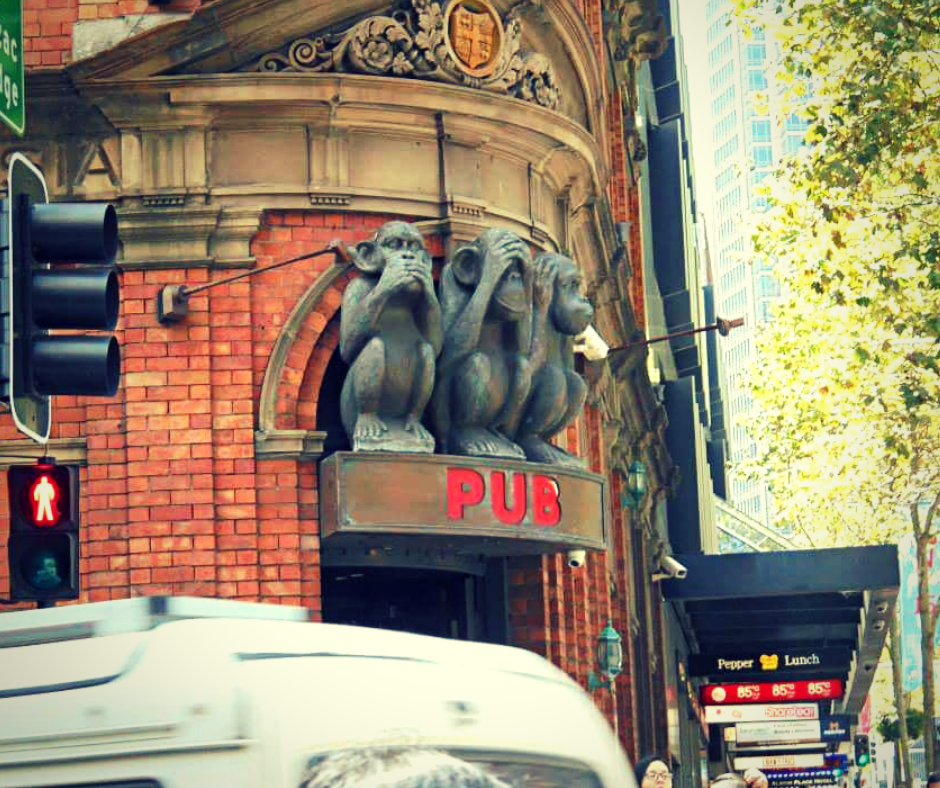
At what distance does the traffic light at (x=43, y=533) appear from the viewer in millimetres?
10062

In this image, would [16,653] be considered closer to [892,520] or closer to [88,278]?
[88,278]

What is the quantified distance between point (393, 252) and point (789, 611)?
20093 millimetres

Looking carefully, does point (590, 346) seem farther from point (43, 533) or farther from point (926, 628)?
point (926, 628)

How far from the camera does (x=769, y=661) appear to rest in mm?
37062

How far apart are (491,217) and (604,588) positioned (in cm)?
569

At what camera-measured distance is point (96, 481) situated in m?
15.6

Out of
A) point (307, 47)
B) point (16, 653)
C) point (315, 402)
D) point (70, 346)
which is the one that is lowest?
point (16, 653)

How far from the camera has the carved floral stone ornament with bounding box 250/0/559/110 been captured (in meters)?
16.1

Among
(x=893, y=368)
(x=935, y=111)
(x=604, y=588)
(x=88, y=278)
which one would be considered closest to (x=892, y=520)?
(x=893, y=368)

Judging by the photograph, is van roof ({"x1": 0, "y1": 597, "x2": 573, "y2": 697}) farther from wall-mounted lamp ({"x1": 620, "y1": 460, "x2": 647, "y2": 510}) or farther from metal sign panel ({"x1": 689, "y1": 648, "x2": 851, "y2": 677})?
metal sign panel ({"x1": 689, "y1": 648, "x2": 851, "y2": 677})

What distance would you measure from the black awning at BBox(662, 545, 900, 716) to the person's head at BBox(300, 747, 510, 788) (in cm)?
2213

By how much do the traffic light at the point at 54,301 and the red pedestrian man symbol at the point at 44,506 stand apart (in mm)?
1318

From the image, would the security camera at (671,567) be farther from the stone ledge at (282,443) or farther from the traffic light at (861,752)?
the traffic light at (861,752)

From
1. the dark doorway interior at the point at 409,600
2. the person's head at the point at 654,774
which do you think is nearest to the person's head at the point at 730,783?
the person's head at the point at 654,774
